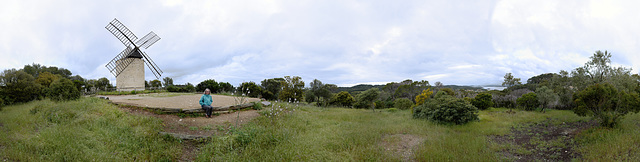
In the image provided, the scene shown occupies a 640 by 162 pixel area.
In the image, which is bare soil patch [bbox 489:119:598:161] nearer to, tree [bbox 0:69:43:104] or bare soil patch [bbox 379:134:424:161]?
bare soil patch [bbox 379:134:424:161]

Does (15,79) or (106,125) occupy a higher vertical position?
(15,79)

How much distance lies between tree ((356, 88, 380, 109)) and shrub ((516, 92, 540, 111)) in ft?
42.3

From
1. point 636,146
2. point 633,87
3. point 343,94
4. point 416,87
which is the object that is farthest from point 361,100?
point 636,146

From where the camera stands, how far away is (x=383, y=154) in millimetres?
5852

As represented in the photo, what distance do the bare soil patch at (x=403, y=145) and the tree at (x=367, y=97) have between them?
62.5 ft

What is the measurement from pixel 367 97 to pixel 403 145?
21715 mm

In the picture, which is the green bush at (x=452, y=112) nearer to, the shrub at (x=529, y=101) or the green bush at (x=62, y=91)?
the shrub at (x=529, y=101)

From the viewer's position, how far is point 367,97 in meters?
28.6

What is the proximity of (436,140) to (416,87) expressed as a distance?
36514 millimetres

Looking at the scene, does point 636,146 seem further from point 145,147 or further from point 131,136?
point 131,136

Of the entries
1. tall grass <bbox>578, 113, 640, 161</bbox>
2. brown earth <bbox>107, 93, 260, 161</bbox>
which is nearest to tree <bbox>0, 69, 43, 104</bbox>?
brown earth <bbox>107, 93, 260, 161</bbox>

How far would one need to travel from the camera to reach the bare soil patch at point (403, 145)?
6.17m

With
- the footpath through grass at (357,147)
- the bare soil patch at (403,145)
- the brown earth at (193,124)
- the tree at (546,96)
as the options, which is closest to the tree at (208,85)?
the brown earth at (193,124)

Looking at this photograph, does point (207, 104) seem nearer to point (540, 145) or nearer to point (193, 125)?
point (193, 125)
